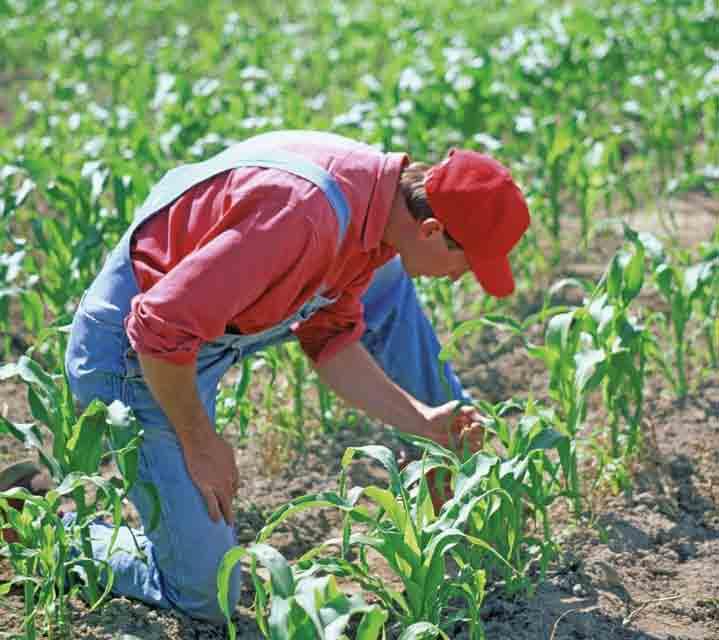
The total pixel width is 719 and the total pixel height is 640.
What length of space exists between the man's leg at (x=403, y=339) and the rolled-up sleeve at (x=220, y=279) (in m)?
0.80

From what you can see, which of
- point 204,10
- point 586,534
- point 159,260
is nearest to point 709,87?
point 586,534

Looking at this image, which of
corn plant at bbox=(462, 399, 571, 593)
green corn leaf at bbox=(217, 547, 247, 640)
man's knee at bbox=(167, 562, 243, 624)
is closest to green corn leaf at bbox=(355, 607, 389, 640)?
green corn leaf at bbox=(217, 547, 247, 640)

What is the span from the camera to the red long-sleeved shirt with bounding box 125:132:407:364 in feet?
9.02

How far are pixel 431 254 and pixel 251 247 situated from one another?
0.43m

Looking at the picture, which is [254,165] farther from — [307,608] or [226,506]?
[307,608]

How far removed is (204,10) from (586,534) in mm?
6391

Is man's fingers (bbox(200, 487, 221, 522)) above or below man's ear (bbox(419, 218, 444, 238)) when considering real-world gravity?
below

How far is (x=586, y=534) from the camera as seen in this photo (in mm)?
3584

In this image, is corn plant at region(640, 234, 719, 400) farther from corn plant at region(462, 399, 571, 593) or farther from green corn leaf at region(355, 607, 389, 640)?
green corn leaf at region(355, 607, 389, 640)

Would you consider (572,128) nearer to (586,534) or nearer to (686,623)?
(586,534)

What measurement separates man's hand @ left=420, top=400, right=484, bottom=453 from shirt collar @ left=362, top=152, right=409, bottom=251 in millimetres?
586

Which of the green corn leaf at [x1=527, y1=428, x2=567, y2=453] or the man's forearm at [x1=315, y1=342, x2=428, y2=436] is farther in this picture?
the man's forearm at [x1=315, y1=342, x2=428, y2=436]

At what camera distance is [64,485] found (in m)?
2.89

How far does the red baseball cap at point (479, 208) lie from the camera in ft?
9.45
